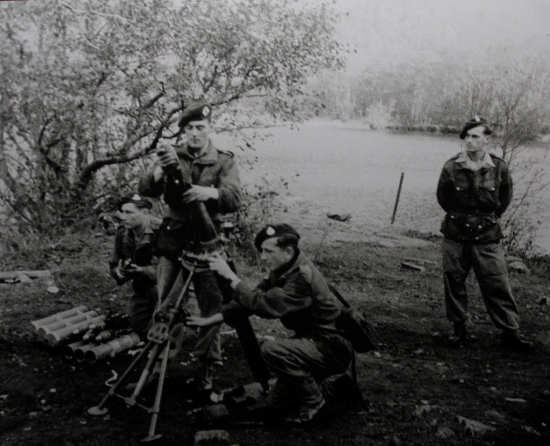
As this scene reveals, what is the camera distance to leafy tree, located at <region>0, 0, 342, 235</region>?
13.0 ft

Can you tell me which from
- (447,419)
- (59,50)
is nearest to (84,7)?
(59,50)

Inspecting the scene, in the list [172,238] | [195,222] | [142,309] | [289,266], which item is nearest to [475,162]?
[289,266]

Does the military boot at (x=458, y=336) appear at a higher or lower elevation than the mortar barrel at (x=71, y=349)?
higher

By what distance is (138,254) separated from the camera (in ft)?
10.4

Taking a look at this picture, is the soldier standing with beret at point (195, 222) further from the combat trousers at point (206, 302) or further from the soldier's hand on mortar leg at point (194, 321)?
the soldier's hand on mortar leg at point (194, 321)

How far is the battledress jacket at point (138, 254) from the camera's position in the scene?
317 cm

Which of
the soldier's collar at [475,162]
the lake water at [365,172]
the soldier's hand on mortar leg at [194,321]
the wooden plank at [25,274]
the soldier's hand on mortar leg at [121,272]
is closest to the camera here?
the soldier's hand on mortar leg at [194,321]

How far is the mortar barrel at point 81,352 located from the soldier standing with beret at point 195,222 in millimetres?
544

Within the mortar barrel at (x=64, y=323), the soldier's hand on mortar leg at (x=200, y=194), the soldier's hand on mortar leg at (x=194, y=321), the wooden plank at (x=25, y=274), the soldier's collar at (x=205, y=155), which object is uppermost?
the soldier's collar at (x=205, y=155)

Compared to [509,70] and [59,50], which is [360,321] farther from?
[59,50]

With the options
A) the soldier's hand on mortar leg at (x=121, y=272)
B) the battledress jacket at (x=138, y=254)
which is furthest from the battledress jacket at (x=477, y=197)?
the soldier's hand on mortar leg at (x=121, y=272)

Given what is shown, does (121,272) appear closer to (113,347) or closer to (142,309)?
(142,309)

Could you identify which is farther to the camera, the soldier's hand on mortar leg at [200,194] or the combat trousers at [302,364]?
the soldier's hand on mortar leg at [200,194]

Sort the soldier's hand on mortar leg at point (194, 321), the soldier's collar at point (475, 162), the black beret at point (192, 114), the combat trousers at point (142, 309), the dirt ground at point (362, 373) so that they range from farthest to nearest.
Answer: the soldier's collar at point (475, 162) → the combat trousers at point (142, 309) → the black beret at point (192, 114) → the soldier's hand on mortar leg at point (194, 321) → the dirt ground at point (362, 373)
